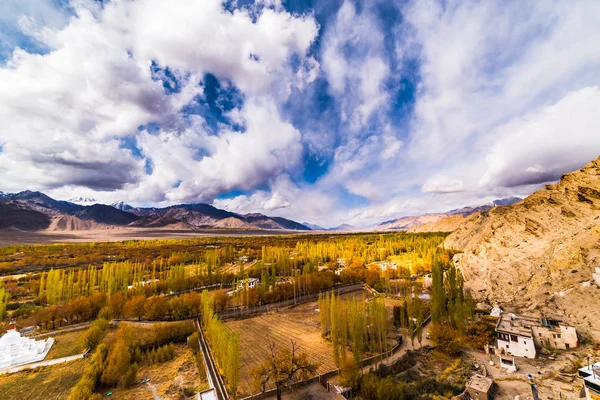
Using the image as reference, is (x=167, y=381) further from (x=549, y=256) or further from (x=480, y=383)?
(x=549, y=256)

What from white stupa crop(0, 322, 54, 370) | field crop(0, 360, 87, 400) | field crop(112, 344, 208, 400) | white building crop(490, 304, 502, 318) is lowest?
field crop(112, 344, 208, 400)

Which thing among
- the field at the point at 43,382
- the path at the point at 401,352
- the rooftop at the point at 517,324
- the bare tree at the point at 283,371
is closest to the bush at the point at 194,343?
the field at the point at 43,382

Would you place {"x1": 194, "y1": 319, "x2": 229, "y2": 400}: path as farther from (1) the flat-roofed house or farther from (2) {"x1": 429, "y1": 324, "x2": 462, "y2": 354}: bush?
(1) the flat-roofed house

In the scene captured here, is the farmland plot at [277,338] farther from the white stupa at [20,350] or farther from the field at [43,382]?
the white stupa at [20,350]

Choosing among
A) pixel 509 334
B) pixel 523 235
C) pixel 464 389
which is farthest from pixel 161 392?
pixel 523 235

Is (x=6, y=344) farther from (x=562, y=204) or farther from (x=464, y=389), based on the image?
(x=562, y=204)

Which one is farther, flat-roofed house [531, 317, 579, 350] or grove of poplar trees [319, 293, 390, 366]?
flat-roofed house [531, 317, 579, 350]

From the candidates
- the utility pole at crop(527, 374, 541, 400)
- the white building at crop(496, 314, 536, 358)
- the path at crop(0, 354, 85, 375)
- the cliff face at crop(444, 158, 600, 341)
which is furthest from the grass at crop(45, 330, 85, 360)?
the cliff face at crop(444, 158, 600, 341)
